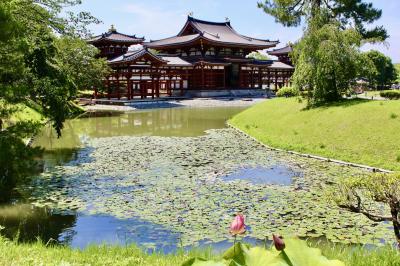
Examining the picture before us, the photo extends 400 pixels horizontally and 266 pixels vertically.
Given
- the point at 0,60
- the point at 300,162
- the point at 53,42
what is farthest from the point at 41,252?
the point at 53,42

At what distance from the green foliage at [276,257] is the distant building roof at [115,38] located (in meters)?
45.8

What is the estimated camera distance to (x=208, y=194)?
10484 mm

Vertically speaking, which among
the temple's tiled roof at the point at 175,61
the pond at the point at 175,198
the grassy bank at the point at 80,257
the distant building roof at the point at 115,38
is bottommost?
the pond at the point at 175,198

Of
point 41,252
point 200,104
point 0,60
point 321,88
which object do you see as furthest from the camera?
point 200,104

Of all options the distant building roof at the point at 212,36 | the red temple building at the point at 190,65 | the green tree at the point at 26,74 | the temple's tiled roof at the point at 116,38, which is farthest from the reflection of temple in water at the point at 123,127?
the distant building roof at the point at 212,36

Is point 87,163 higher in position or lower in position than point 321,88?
lower

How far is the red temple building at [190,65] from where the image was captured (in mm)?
43250

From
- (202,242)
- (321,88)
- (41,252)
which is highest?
(321,88)

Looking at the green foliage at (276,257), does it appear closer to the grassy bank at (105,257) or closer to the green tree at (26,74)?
the grassy bank at (105,257)

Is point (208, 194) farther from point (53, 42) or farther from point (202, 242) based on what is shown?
point (53, 42)

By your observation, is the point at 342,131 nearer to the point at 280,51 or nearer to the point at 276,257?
the point at 276,257

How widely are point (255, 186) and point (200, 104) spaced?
3172cm

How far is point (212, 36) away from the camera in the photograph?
53406 millimetres

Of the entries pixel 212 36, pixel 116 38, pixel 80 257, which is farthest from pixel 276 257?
pixel 212 36
